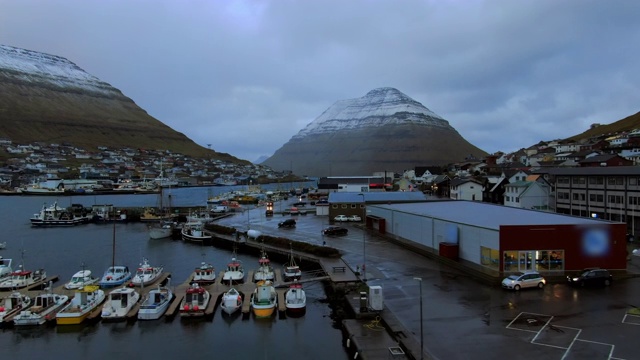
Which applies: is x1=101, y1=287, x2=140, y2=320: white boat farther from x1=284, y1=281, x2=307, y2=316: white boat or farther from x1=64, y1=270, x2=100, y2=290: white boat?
x1=284, y1=281, x2=307, y2=316: white boat

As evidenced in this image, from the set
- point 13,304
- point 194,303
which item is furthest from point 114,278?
point 194,303

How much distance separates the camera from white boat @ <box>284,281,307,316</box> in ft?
75.5

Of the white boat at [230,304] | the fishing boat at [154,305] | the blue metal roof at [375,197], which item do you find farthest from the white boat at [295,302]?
the blue metal roof at [375,197]

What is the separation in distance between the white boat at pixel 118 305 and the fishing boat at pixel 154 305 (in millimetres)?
767

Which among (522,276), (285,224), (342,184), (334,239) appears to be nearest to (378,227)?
(334,239)

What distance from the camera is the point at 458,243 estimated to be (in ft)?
92.2

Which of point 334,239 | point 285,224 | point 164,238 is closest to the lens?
point 334,239

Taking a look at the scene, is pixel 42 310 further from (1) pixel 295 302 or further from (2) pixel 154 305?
(1) pixel 295 302

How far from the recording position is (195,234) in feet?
165

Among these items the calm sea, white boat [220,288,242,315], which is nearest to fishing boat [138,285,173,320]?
the calm sea

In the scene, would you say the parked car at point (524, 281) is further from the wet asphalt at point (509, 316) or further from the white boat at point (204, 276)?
the white boat at point (204, 276)

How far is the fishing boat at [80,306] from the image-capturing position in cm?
2208

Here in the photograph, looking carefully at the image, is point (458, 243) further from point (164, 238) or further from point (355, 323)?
point (164, 238)

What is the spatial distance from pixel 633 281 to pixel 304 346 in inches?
664
